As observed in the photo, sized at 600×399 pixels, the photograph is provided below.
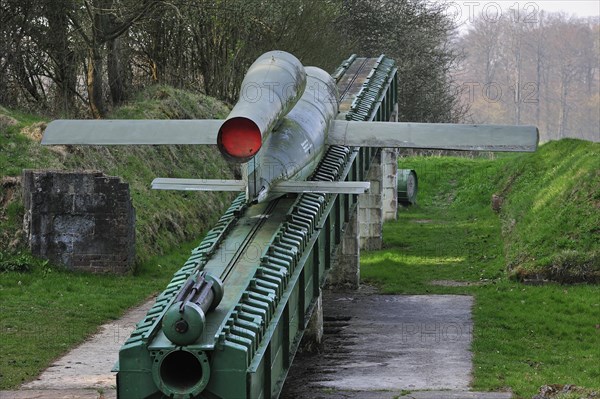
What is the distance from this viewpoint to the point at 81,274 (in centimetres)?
2620

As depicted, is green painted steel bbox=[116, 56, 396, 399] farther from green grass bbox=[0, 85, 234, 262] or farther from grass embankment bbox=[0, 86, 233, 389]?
green grass bbox=[0, 85, 234, 262]

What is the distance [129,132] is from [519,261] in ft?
40.8

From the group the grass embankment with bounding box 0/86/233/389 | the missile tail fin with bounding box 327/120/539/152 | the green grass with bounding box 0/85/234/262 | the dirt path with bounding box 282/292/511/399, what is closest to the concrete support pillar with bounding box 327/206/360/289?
the dirt path with bounding box 282/292/511/399

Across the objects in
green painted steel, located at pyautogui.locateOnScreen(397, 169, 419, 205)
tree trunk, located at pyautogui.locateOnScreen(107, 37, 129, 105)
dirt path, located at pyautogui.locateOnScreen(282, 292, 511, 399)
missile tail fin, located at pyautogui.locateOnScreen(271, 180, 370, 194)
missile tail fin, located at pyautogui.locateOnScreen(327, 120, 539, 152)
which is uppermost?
tree trunk, located at pyautogui.locateOnScreen(107, 37, 129, 105)

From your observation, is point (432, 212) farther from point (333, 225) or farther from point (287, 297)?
point (287, 297)

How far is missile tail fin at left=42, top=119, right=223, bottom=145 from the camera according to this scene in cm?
1830

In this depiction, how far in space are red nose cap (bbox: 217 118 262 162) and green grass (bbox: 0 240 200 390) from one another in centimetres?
495

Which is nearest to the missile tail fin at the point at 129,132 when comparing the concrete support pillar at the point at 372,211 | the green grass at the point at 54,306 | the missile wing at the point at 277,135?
the missile wing at the point at 277,135

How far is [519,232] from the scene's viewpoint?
3134 cm

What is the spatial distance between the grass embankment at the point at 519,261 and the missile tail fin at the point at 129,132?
568cm

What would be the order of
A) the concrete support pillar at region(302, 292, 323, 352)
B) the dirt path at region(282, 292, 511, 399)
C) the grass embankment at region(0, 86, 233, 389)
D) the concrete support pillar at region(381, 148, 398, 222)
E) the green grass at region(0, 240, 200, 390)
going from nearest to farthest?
the dirt path at region(282, 292, 511, 399), the green grass at region(0, 240, 200, 390), the grass embankment at region(0, 86, 233, 389), the concrete support pillar at region(302, 292, 323, 352), the concrete support pillar at region(381, 148, 398, 222)

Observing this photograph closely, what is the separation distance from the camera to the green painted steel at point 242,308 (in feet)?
43.8

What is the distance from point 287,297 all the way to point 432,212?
2845cm

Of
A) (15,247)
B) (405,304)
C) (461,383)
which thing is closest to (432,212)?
(405,304)
